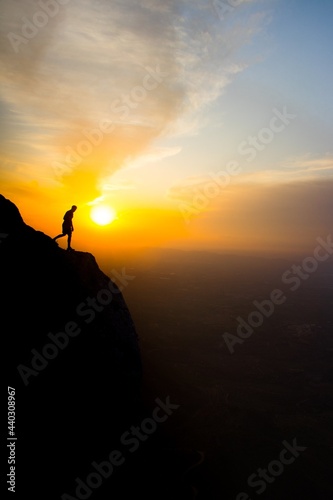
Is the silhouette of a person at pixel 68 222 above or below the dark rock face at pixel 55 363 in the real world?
above

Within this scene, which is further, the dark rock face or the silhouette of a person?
the silhouette of a person

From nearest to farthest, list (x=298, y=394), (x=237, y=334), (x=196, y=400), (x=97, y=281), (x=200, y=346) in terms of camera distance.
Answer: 1. (x=97, y=281)
2. (x=196, y=400)
3. (x=298, y=394)
4. (x=200, y=346)
5. (x=237, y=334)

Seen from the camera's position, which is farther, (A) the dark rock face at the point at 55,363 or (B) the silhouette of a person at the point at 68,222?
(B) the silhouette of a person at the point at 68,222

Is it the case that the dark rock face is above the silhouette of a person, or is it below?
below

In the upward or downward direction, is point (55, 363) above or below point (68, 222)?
below

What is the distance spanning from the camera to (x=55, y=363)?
18734mm

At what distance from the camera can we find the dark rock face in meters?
16.4

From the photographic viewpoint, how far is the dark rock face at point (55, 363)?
646 inches

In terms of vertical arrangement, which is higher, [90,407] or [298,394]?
[90,407]

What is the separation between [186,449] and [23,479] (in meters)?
24.8

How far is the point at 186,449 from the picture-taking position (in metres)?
34.5

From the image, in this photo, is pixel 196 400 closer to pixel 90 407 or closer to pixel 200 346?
pixel 200 346

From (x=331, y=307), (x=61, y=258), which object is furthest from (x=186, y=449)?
A: (x=331, y=307)

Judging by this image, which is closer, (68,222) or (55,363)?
(55,363)
